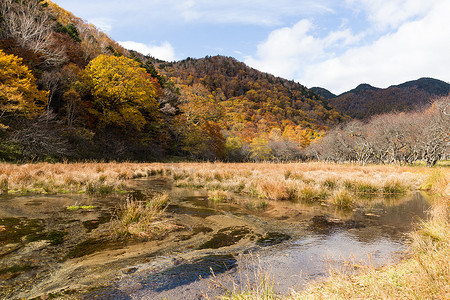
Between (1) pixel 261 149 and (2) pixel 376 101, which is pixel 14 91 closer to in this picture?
(1) pixel 261 149

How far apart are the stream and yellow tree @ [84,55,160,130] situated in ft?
92.1

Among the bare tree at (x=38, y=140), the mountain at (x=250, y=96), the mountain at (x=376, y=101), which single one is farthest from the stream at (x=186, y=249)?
the mountain at (x=376, y=101)

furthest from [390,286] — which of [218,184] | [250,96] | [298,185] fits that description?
[250,96]

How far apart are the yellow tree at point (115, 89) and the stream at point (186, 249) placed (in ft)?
92.1

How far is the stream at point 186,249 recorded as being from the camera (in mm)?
3453

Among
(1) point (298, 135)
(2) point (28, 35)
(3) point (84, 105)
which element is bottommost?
(1) point (298, 135)

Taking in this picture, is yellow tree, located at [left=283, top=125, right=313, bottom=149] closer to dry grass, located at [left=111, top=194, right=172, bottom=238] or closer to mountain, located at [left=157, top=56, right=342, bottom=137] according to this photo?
mountain, located at [left=157, top=56, right=342, bottom=137]

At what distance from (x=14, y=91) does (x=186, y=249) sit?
24.2 meters

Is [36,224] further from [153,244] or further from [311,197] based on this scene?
[311,197]

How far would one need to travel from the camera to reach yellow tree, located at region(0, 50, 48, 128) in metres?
20.5

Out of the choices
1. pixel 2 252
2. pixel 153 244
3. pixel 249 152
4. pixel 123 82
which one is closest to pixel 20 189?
pixel 2 252

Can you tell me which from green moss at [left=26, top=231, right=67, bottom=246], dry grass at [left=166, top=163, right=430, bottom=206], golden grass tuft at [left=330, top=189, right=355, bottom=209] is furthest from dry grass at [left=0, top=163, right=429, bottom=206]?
green moss at [left=26, top=231, right=67, bottom=246]

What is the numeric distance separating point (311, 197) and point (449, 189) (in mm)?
5563

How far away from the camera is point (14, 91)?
21109 millimetres
